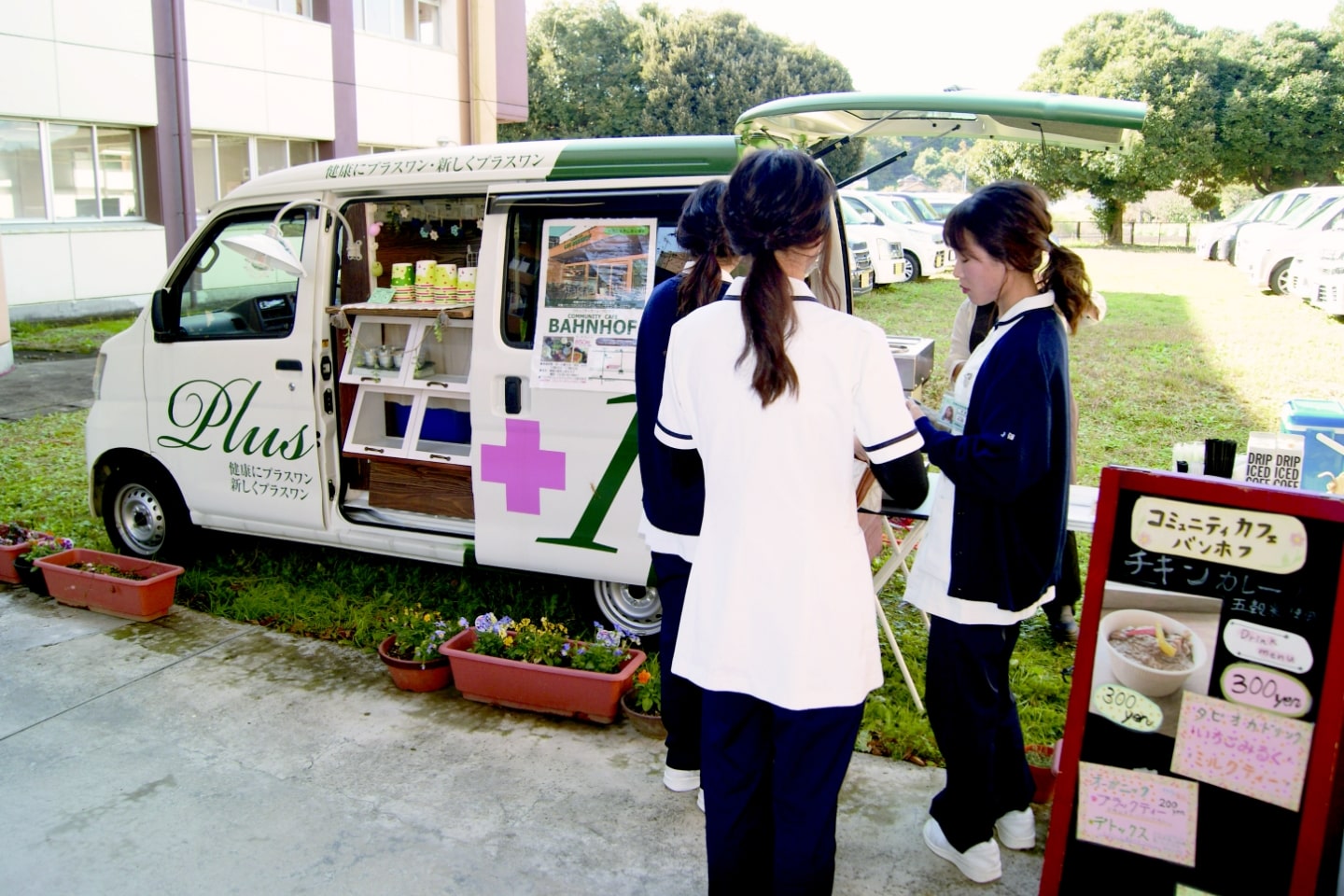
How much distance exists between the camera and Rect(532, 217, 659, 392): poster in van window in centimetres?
407

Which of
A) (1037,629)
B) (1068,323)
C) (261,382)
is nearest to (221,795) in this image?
(261,382)

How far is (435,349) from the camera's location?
505 cm

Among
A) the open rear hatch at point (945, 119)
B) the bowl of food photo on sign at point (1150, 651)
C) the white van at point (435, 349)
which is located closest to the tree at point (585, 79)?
the white van at point (435, 349)

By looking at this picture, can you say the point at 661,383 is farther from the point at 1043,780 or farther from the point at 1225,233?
the point at 1225,233

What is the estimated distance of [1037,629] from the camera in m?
4.88

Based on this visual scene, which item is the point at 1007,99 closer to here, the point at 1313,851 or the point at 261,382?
the point at 1313,851

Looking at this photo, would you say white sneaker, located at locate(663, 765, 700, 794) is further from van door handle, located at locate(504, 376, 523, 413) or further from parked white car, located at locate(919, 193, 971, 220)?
parked white car, located at locate(919, 193, 971, 220)

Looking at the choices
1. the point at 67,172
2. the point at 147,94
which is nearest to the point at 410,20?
the point at 147,94

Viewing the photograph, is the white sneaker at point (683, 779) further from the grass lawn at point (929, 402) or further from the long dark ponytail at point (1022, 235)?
the long dark ponytail at point (1022, 235)

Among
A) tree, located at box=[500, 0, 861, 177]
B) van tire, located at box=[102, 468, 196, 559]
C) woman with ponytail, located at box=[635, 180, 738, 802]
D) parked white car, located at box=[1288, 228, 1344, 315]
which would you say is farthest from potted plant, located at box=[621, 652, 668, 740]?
tree, located at box=[500, 0, 861, 177]

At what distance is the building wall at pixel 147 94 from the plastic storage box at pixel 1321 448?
11.4 metres

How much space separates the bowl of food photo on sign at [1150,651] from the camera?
237 cm

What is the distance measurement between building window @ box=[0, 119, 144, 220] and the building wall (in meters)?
0.17

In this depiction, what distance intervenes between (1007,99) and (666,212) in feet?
4.18
